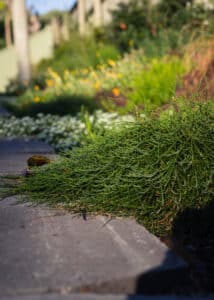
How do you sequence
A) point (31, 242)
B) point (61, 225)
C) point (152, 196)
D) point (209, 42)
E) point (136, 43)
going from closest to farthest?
point (31, 242), point (61, 225), point (152, 196), point (209, 42), point (136, 43)

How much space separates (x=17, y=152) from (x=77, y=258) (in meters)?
2.99

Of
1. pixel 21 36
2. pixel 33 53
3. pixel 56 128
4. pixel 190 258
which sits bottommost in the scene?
pixel 33 53

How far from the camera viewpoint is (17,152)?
527 centimetres

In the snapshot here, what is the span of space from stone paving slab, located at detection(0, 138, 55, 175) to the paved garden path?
1.21 metres

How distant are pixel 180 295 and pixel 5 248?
844 millimetres

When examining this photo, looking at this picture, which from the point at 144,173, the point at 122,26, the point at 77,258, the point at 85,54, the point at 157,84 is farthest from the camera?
the point at 122,26

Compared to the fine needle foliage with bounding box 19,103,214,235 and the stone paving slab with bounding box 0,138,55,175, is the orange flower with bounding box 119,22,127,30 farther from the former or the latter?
the fine needle foliage with bounding box 19,103,214,235

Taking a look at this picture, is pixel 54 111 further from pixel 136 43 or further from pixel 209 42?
pixel 136 43

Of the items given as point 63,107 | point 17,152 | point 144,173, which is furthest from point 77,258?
point 63,107

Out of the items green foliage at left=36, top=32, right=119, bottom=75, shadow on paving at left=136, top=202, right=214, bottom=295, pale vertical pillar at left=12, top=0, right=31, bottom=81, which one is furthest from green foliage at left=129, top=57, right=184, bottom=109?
pale vertical pillar at left=12, top=0, right=31, bottom=81

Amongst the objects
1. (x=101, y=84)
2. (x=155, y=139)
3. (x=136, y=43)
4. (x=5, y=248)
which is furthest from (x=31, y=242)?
(x=136, y=43)

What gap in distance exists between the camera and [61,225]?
113 inches

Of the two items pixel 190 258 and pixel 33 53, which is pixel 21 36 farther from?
pixel 190 258

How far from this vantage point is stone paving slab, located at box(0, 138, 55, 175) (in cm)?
431
